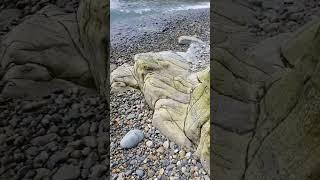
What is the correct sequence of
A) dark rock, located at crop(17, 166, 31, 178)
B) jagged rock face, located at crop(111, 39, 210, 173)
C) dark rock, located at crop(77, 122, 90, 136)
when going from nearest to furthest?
dark rock, located at crop(17, 166, 31, 178) → dark rock, located at crop(77, 122, 90, 136) → jagged rock face, located at crop(111, 39, 210, 173)

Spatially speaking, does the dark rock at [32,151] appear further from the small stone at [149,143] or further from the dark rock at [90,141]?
the small stone at [149,143]

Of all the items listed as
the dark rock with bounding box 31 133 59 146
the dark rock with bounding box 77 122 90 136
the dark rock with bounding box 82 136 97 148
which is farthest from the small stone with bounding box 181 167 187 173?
the dark rock with bounding box 31 133 59 146

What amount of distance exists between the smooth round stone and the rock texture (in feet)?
3.81

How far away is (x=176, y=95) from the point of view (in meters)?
5.01

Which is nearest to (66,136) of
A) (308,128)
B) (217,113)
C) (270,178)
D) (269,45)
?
(217,113)

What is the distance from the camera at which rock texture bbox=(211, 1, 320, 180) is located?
2449 mm

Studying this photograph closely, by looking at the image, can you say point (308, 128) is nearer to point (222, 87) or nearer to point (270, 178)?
point (270, 178)

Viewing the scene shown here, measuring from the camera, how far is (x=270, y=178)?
275 centimetres

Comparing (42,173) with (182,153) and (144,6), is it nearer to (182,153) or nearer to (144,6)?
(182,153)

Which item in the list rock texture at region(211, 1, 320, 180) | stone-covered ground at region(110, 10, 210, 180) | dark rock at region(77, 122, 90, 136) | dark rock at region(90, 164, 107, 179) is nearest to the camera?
rock texture at region(211, 1, 320, 180)

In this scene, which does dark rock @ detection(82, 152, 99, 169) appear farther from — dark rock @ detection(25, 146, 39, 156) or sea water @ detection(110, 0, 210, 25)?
sea water @ detection(110, 0, 210, 25)

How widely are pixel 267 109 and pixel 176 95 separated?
2.18 metres

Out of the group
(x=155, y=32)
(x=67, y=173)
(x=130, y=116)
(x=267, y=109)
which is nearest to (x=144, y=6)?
(x=155, y=32)

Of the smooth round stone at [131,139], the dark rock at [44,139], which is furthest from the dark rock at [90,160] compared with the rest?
the smooth round stone at [131,139]
